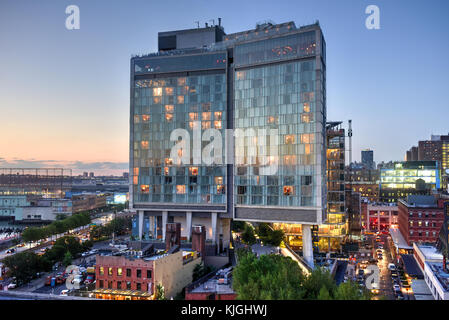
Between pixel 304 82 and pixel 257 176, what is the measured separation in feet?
76.5

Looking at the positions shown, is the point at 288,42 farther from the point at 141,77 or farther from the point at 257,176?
the point at 141,77

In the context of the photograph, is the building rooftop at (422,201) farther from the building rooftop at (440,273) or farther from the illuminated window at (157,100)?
the illuminated window at (157,100)

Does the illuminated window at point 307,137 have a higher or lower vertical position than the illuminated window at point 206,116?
lower

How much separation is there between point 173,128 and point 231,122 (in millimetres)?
15349

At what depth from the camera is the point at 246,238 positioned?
108500 millimetres

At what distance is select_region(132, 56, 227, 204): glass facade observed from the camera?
9131 cm

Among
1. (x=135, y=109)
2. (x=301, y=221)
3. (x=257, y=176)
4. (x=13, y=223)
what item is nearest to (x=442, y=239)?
(x=301, y=221)

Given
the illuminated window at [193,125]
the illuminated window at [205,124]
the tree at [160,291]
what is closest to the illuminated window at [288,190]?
the illuminated window at [205,124]

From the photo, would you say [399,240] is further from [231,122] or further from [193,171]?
[193,171]

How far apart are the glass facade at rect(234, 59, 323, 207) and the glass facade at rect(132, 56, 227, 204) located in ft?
19.6

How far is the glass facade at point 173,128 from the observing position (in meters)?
91.3

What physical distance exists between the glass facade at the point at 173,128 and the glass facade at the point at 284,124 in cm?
599

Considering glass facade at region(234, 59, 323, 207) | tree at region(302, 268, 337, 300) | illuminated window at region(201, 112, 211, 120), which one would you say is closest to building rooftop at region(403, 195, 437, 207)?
glass facade at region(234, 59, 323, 207)

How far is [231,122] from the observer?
3556 inches
